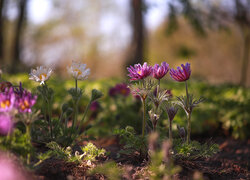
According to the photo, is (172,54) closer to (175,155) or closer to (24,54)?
(24,54)

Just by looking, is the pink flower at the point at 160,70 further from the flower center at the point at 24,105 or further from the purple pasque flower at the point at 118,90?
the purple pasque flower at the point at 118,90

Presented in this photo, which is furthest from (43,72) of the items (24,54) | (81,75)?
(24,54)

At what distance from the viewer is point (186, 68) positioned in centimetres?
187

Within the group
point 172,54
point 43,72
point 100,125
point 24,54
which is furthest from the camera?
point 24,54

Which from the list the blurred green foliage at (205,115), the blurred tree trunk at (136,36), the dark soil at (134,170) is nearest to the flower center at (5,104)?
the dark soil at (134,170)

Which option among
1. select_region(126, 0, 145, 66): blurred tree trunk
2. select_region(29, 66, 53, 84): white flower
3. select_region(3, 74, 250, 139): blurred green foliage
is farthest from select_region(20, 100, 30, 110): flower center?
select_region(126, 0, 145, 66): blurred tree trunk

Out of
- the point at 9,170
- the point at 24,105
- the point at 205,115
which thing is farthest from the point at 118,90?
the point at 9,170

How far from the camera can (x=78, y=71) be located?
6.97ft

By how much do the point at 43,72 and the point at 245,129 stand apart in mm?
3050

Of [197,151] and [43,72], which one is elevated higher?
[43,72]

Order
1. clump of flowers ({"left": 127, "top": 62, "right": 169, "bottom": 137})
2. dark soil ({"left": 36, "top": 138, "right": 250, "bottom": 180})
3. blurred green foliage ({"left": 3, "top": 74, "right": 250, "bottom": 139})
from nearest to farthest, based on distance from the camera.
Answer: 1. dark soil ({"left": 36, "top": 138, "right": 250, "bottom": 180})
2. clump of flowers ({"left": 127, "top": 62, "right": 169, "bottom": 137})
3. blurred green foliage ({"left": 3, "top": 74, "right": 250, "bottom": 139})

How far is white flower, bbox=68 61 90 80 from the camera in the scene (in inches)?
83.0

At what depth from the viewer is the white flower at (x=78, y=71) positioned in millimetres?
2107

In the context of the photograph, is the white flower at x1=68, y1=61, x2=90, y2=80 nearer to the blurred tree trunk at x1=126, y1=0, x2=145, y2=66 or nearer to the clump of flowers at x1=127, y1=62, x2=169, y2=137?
the clump of flowers at x1=127, y1=62, x2=169, y2=137
